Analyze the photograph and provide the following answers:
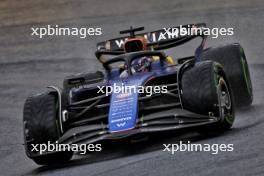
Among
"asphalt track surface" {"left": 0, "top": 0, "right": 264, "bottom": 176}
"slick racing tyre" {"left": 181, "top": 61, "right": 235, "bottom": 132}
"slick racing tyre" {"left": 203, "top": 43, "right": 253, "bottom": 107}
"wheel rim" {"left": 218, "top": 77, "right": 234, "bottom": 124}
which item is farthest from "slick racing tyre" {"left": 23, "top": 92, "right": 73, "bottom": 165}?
"slick racing tyre" {"left": 203, "top": 43, "right": 253, "bottom": 107}

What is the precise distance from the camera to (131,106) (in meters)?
11.2

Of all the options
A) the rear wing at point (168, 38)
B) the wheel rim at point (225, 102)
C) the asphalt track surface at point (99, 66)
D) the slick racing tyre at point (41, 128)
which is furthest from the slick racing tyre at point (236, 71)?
the slick racing tyre at point (41, 128)

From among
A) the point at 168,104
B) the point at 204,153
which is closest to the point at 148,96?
the point at 168,104

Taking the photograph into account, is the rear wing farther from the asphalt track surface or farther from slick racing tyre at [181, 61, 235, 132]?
slick racing tyre at [181, 61, 235, 132]

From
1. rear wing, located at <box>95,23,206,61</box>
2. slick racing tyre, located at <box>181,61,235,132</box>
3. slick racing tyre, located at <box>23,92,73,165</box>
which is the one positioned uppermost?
rear wing, located at <box>95,23,206,61</box>

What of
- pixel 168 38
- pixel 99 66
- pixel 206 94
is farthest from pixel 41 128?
pixel 99 66

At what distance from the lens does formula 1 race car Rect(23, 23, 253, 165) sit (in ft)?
36.3

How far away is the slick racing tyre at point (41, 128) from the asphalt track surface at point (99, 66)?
15 centimetres

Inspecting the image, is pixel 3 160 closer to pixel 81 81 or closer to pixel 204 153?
pixel 81 81

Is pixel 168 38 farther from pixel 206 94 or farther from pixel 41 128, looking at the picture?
pixel 41 128

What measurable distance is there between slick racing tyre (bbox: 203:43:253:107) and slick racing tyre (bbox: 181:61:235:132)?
1.67 m

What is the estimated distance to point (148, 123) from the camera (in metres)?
11.0

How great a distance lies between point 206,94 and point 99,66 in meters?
7.31

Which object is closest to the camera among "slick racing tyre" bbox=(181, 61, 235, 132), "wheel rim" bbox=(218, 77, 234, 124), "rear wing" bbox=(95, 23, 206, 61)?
"slick racing tyre" bbox=(181, 61, 235, 132)
